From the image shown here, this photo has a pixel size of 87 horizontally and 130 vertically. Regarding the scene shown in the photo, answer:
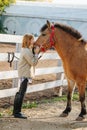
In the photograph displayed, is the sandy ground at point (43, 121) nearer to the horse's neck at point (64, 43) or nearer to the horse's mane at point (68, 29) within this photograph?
the horse's neck at point (64, 43)

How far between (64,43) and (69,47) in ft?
0.43

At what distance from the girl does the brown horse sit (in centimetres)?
23

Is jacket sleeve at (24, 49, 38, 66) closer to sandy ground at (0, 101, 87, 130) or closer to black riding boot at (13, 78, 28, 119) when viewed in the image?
black riding boot at (13, 78, 28, 119)

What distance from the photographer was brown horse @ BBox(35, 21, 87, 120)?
292 inches

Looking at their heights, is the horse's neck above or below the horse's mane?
below

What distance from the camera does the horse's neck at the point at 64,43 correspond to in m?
7.55

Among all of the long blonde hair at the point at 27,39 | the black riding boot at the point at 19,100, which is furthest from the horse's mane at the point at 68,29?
the black riding boot at the point at 19,100

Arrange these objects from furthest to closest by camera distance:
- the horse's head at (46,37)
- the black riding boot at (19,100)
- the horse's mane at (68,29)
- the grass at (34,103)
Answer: the grass at (34,103)
the horse's mane at (68,29)
the horse's head at (46,37)
the black riding boot at (19,100)

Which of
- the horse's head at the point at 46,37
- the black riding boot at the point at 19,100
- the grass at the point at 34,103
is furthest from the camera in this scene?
the grass at the point at 34,103

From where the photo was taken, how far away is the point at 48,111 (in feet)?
27.4

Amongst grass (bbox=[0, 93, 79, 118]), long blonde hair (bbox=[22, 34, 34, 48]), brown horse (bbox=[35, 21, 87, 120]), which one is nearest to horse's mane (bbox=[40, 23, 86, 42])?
brown horse (bbox=[35, 21, 87, 120])

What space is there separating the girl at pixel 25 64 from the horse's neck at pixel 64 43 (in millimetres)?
513

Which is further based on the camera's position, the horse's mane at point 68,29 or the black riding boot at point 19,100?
the horse's mane at point 68,29

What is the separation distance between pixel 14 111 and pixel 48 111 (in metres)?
1.19
